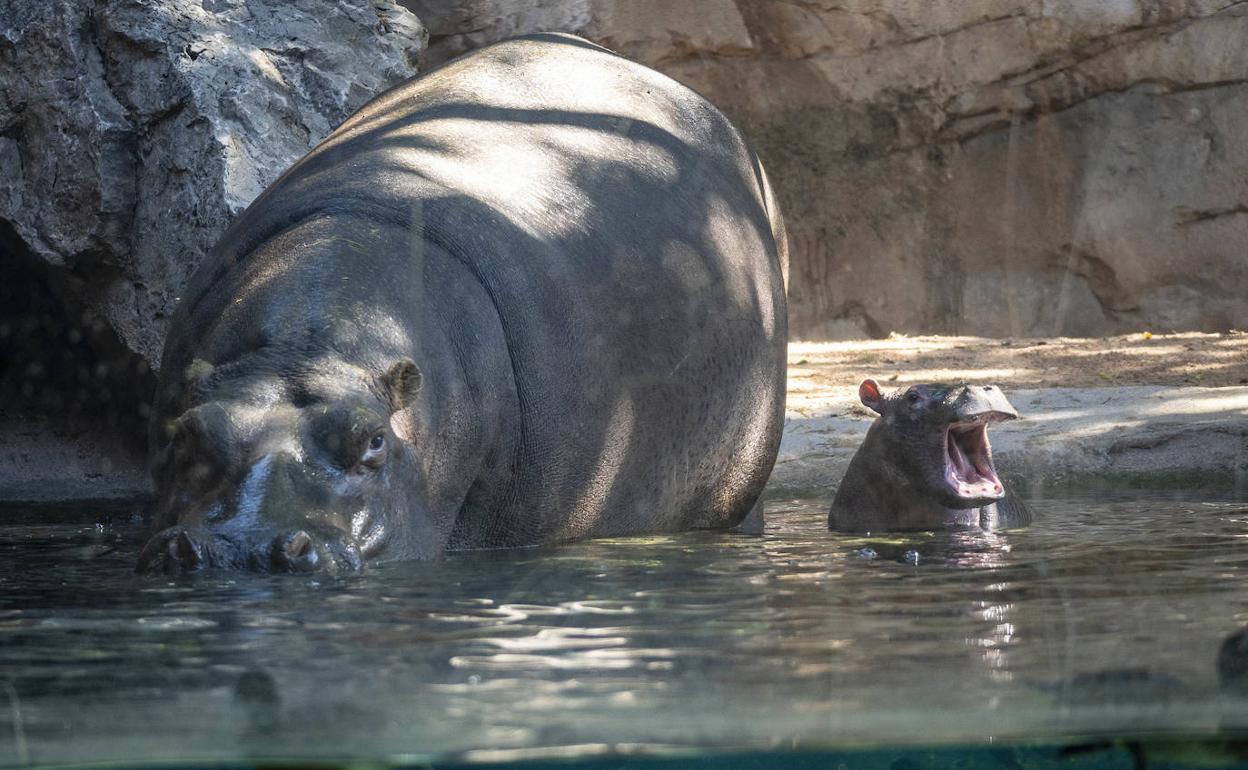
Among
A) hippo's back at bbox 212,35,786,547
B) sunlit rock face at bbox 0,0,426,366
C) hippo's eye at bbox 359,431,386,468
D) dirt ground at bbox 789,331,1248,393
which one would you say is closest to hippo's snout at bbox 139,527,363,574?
hippo's eye at bbox 359,431,386,468

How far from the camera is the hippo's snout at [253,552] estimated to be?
362cm

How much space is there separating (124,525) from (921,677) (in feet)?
12.7

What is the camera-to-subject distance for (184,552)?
12.1 ft

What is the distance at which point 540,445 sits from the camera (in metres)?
4.66

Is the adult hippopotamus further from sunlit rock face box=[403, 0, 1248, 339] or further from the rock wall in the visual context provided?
sunlit rock face box=[403, 0, 1248, 339]

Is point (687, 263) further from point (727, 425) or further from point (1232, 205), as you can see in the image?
point (1232, 205)

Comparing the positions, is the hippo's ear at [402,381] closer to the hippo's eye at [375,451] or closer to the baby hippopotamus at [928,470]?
the hippo's eye at [375,451]

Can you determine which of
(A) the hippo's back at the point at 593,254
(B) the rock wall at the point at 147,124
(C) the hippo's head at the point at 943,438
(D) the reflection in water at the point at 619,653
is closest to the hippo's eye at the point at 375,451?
(D) the reflection in water at the point at 619,653

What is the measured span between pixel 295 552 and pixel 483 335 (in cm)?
112

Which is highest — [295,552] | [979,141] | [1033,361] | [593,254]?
[979,141]

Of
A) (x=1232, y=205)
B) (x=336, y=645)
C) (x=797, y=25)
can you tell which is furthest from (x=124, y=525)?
(x=1232, y=205)

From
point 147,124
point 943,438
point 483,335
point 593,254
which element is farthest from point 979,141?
point 483,335

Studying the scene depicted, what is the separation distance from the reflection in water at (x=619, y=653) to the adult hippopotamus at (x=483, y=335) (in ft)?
0.72

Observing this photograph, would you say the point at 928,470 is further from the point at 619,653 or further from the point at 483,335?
the point at 619,653
